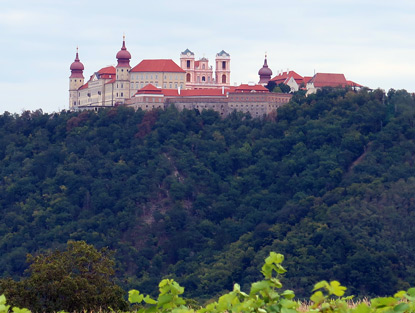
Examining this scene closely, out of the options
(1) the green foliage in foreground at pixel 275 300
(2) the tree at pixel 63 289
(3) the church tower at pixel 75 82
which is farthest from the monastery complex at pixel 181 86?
(1) the green foliage in foreground at pixel 275 300

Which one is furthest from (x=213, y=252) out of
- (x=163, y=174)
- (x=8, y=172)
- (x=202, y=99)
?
(x=8, y=172)

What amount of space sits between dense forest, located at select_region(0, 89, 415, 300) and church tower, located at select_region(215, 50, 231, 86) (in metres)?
8.51

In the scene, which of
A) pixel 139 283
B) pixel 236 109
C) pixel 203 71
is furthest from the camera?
pixel 203 71

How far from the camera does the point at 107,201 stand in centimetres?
9294

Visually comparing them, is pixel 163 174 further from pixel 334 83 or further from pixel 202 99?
pixel 334 83

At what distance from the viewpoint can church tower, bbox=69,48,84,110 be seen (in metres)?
107

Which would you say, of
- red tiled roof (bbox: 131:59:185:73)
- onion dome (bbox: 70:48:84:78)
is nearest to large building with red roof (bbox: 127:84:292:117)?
red tiled roof (bbox: 131:59:185:73)

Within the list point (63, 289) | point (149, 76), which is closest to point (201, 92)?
point (149, 76)

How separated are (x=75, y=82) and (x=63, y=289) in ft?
258

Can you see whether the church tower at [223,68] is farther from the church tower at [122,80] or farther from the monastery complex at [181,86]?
the church tower at [122,80]

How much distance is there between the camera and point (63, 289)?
30.7 m

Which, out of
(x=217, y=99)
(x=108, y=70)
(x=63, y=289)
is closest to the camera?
(x=63, y=289)

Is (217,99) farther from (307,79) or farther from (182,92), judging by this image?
(307,79)

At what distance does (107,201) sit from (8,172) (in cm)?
1310
